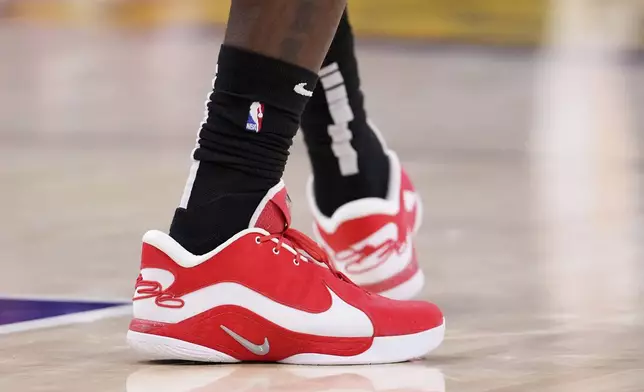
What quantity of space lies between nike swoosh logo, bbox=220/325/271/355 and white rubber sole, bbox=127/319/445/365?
2 cm

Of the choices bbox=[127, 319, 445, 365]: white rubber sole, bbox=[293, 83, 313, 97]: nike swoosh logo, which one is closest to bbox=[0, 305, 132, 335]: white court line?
bbox=[127, 319, 445, 365]: white rubber sole

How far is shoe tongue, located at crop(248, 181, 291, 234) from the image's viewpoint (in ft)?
4.52

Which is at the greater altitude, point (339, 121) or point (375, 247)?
point (339, 121)

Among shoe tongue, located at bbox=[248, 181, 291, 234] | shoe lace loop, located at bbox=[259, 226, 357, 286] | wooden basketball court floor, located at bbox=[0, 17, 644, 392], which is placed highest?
shoe tongue, located at bbox=[248, 181, 291, 234]

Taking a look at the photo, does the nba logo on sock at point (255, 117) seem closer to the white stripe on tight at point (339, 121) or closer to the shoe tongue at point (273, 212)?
the shoe tongue at point (273, 212)

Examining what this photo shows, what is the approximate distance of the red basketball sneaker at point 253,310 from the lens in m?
1.34

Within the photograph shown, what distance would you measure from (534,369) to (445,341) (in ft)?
0.64

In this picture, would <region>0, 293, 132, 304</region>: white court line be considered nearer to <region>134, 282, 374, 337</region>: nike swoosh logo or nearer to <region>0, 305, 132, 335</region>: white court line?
<region>0, 305, 132, 335</region>: white court line

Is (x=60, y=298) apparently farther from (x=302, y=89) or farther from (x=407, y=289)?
(x=302, y=89)

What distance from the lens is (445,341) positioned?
1.52 meters

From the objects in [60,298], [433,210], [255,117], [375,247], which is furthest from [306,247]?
[433,210]

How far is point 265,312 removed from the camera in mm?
1347

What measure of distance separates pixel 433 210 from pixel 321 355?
160 centimetres

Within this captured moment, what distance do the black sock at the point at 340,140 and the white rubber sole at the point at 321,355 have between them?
44 cm
